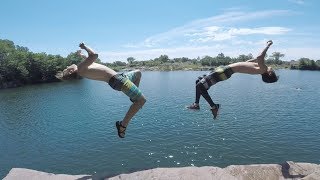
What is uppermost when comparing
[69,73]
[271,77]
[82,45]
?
[82,45]

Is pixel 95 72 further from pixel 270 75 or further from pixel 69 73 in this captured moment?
pixel 270 75

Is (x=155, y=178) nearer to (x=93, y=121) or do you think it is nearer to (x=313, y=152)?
(x=313, y=152)

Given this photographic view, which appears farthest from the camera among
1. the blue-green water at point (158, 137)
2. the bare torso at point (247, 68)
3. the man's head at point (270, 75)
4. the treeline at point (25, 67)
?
the treeline at point (25, 67)

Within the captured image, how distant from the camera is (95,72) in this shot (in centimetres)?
990

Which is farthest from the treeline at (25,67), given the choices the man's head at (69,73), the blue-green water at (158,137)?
the man's head at (69,73)

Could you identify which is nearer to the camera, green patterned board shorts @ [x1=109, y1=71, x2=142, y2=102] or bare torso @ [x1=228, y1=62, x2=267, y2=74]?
green patterned board shorts @ [x1=109, y1=71, x2=142, y2=102]

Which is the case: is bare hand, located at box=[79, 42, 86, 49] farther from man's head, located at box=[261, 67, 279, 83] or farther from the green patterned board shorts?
man's head, located at box=[261, 67, 279, 83]

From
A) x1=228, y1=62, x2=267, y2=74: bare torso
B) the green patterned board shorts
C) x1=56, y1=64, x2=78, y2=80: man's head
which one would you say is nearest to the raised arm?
x1=56, y1=64, x2=78, y2=80: man's head

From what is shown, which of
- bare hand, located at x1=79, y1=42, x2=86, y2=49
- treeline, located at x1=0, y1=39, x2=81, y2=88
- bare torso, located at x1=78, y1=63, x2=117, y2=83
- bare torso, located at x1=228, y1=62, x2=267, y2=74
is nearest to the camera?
bare hand, located at x1=79, y1=42, x2=86, y2=49

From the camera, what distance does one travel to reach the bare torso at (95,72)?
981cm

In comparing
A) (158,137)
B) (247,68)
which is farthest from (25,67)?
(247,68)

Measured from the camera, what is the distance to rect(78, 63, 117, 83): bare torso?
9.81m

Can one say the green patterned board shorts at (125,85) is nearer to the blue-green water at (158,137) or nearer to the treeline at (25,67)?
the blue-green water at (158,137)

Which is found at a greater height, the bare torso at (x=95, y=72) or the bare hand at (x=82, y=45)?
the bare hand at (x=82, y=45)
